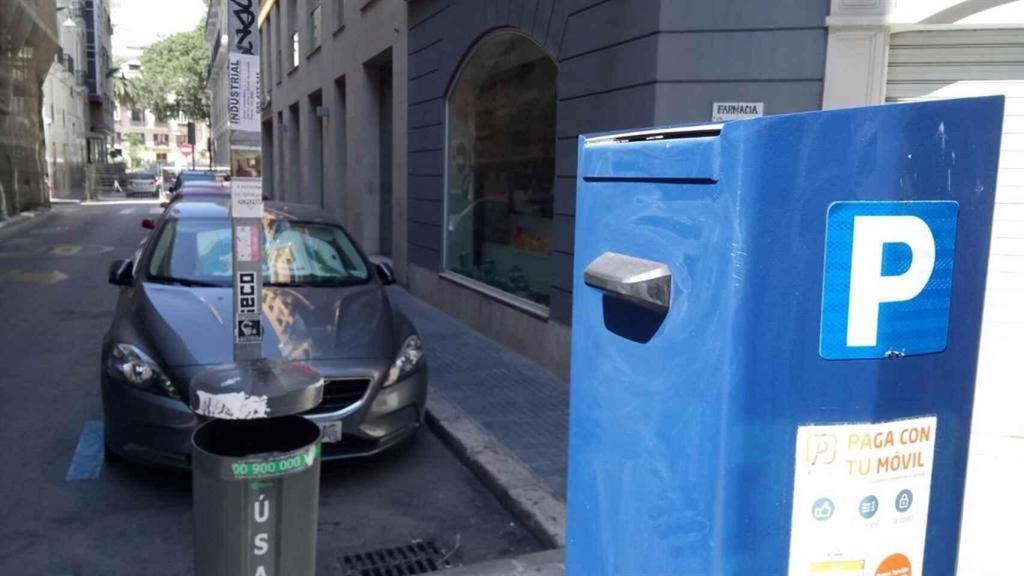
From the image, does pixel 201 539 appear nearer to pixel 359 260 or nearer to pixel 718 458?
pixel 718 458

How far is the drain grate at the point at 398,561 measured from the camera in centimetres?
391

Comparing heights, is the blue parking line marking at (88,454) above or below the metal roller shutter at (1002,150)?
below

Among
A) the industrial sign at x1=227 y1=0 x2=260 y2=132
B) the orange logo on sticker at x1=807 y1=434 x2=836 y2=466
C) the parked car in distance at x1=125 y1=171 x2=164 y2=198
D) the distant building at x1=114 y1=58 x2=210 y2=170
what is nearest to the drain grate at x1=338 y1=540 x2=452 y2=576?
the industrial sign at x1=227 y1=0 x2=260 y2=132

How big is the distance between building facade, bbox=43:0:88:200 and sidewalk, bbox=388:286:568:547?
32863mm

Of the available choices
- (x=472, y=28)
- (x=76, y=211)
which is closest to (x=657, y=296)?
(x=472, y=28)

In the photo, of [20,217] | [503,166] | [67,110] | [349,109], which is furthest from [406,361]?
[67,110]

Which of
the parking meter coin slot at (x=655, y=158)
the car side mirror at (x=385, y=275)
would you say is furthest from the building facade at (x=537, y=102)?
the parking meter coin slot at (x=655, y=158)

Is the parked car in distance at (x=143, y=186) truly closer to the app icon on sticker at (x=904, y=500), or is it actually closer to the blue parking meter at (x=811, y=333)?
the blue parking meter at (x=811, y=333)

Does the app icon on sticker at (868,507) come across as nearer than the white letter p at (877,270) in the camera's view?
No

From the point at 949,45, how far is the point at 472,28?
498 cm

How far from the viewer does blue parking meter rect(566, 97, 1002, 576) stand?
171cm

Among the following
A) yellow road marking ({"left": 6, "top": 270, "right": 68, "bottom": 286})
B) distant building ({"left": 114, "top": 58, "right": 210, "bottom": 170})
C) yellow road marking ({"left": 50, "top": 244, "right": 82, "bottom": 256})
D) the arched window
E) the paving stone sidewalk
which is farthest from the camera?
distant building ({"left": 114, "top": 58, "right": 210, "bottom": 170})

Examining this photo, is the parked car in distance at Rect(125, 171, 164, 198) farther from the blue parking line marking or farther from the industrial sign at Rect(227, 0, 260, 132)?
the industrial sign at Rect(227, 0, 260, 132)

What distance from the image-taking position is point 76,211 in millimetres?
31594
